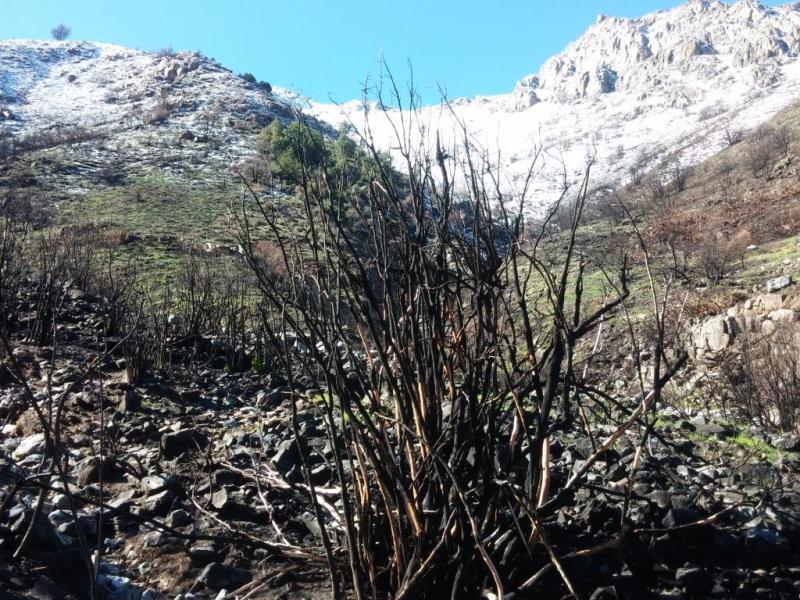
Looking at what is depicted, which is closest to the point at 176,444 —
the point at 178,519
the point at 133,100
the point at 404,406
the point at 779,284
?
the point at 178,519

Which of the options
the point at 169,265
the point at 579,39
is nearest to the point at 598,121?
the point at 579,39

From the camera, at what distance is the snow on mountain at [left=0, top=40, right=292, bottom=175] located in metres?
28.3

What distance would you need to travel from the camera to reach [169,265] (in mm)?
11922

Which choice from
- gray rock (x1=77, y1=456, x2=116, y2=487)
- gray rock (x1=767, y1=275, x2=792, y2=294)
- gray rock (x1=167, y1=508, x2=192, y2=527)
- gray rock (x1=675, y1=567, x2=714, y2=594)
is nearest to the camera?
gray rock (x1=675, y1=567, x2=714, y2=594)

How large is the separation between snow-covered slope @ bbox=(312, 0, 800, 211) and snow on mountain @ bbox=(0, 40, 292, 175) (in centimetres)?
721

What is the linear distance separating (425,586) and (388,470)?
307 mm

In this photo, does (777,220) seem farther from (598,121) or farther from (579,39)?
(579,39)

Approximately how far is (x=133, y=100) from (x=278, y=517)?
1535 inches

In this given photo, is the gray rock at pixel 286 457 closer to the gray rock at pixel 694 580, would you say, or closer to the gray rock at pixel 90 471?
the gray rock at pixel 90 471

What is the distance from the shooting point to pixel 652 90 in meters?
58.9

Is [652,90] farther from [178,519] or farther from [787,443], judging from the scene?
[178,519]

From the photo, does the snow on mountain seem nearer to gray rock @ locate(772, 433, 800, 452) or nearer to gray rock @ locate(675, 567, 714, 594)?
gray rock @ locate(772, 433, 800, 452)

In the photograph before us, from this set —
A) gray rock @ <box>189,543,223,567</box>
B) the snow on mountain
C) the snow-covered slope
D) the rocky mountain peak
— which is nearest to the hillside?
gray rock @ <box>189,543,223,567</box>

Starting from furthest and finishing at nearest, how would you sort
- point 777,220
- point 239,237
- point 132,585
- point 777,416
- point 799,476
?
1. point 777,220
2. point 777,416
3. point 799,476
4. point 132,585
5. point 239,237
